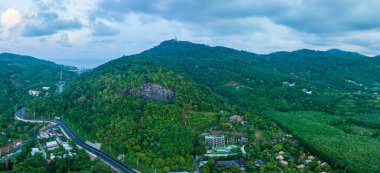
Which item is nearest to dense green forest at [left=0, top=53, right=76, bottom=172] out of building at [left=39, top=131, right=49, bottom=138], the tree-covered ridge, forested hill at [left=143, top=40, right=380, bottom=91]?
building at [left=39, top=131, right=49, bottom=138]

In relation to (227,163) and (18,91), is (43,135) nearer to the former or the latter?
(227,163)

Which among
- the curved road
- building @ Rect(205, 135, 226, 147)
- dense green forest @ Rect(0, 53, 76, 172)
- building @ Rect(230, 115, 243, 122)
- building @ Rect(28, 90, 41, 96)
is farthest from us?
building @ Rect(28, 90, 41, 96)

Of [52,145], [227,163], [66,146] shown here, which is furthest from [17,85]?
[227,163]

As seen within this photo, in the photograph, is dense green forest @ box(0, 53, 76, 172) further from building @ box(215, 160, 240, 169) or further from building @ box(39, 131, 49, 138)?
building @ box(215, 160, 240, 169)

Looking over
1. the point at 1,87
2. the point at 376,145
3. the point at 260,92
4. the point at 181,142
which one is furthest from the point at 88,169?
the point at 1,87

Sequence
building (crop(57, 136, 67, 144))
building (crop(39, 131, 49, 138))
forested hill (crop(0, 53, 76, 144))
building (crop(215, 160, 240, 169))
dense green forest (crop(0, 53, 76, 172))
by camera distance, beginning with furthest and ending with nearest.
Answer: forested hill (crop(0, 53, 76, 144)) < building (crop(39, 131, 49, 138)) < dense green forest (crop(0, 53, 76, 172)) < building (crop(57, 136, 67, 144)) < building (crop(215, 160, 240, 169))

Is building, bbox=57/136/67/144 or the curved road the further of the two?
building, bbox=57/136/67/144

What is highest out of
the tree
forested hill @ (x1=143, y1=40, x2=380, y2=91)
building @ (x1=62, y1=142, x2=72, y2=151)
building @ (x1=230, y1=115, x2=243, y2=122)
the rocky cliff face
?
forested hill @ (x1=143, y1=40, x2=380, y2=91)
